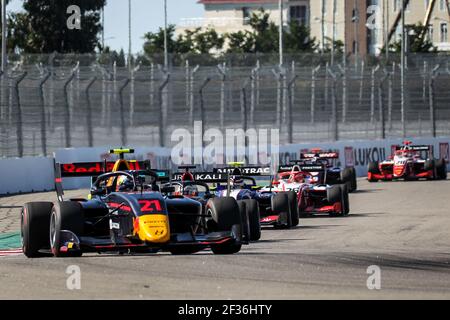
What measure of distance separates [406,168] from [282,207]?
15875mm

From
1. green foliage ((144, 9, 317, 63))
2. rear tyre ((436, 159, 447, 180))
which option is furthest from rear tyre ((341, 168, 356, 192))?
green foliage ((144, 9, 317, 63))

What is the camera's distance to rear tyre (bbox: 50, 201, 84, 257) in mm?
15648

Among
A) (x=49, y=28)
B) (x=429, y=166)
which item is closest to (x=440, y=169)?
(x=429, y=166)

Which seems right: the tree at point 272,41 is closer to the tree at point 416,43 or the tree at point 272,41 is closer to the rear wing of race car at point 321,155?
the tree at point 416,43

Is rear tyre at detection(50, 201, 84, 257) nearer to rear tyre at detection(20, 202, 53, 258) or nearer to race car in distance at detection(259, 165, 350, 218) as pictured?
rear tyre at detection(20, 202, 53, 258)

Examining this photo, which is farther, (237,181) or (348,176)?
(348,176)

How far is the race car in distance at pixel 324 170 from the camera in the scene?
27109mm

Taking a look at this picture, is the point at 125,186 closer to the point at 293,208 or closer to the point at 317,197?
the point at 293,208

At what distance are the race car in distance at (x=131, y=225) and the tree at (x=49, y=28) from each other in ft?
150

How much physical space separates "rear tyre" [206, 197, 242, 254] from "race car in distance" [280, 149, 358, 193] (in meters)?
10.3

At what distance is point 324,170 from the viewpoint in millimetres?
27250

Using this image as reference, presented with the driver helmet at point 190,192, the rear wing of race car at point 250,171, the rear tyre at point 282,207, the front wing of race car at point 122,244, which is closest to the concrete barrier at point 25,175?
the rear wing of race car at point 250,171

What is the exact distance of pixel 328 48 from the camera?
93.9 m
